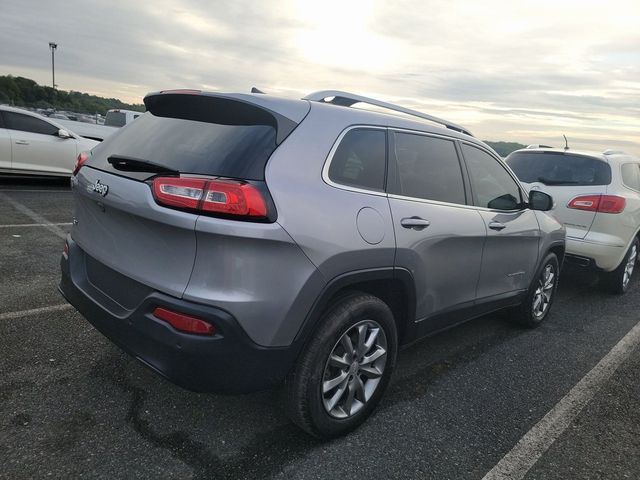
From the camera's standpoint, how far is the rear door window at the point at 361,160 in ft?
8.32

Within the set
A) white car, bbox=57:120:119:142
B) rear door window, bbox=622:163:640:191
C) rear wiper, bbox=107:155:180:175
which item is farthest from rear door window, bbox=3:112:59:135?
rear door window, bbox=622:163:640:191

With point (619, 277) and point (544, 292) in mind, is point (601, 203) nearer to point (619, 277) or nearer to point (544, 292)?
point (619, 277)

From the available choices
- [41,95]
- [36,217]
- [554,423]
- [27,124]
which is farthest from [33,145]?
[41,95]

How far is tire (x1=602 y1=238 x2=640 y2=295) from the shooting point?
19.1 ft

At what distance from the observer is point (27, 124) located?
988cm

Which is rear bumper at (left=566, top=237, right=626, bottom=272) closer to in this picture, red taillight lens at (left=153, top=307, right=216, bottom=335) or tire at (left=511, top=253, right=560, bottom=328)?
tire at (left=511, top=253, right=560, bottom=328)

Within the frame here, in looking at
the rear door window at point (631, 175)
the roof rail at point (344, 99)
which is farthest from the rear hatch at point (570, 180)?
the roof rail at point (344, 99)

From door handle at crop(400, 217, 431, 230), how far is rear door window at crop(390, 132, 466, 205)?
0.15 meters

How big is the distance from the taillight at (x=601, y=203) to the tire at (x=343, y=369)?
365 cm

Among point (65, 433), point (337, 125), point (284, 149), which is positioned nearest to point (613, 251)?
point (337, 125)

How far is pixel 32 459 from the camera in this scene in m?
2.30

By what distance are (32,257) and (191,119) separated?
3729 millimetres

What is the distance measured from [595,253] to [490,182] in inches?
98.3

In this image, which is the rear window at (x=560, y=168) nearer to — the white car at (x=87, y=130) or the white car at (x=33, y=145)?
the white car at (x=33, y=145)
